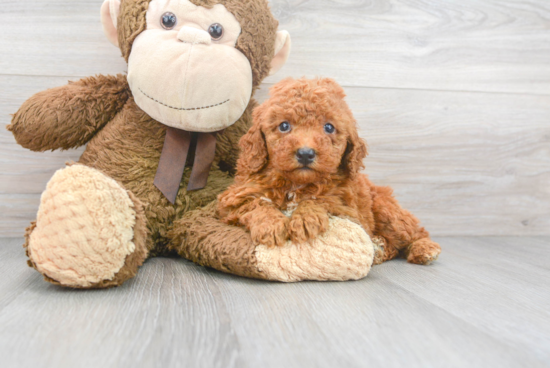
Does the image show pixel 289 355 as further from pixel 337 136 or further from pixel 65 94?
pixel 65 94

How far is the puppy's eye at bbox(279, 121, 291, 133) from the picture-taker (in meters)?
1.00

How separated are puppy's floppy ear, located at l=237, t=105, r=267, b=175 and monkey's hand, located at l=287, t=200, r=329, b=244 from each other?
0.15m

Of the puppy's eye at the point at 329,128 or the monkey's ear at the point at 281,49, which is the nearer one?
the puppy's eye at the point at 329,128

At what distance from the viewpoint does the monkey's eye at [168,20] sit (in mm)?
1077

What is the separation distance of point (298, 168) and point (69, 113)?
634 mm

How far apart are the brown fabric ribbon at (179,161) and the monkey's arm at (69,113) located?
0.19m

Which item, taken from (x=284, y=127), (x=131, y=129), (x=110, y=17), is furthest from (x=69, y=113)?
(x=284, y=127)

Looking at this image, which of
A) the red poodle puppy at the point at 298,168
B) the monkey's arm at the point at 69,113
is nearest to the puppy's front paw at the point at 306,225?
the red poodle puppy at the point at 298,168

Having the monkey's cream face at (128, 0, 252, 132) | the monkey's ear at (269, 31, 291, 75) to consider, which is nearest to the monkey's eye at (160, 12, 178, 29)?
the monkey's cream face at (128, 0, 252, 132)

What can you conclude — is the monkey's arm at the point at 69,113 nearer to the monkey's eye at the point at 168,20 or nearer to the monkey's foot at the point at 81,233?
the monkey's eye at the point at 168,20

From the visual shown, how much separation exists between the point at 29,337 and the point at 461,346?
2.16 feet

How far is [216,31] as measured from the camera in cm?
109

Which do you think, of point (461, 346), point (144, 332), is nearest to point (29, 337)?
point (144, 332)

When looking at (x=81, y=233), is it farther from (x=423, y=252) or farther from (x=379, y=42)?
(x=379, y=42)
